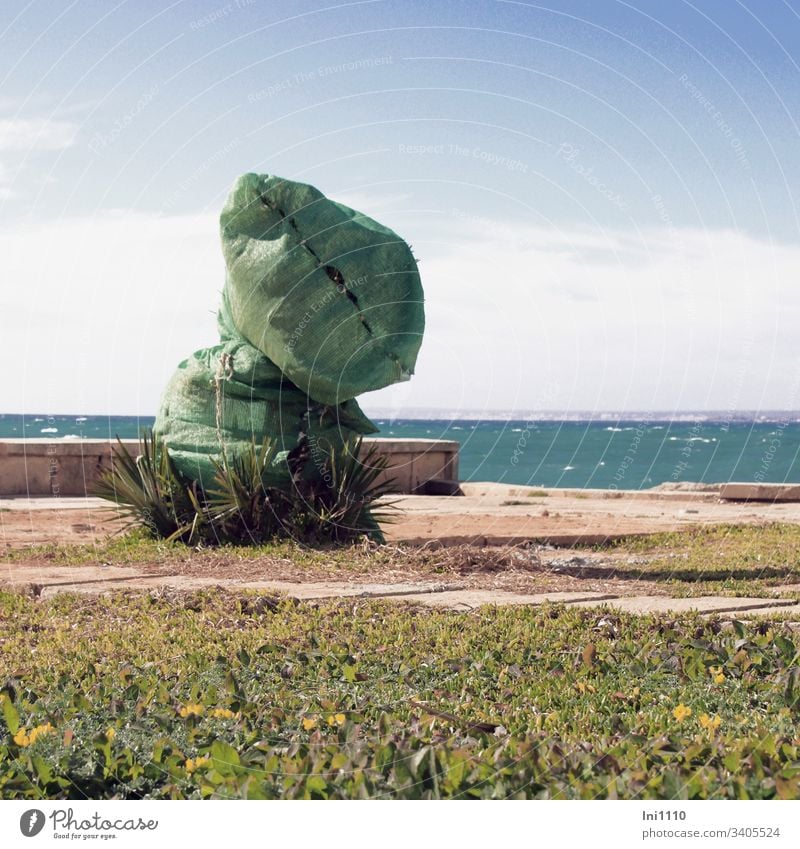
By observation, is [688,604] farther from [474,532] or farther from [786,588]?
[474,532]

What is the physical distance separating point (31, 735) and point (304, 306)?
485 cm

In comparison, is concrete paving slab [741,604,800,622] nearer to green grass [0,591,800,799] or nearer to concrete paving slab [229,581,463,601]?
green grass [0,591,800,799]

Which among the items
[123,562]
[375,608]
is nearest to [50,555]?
[123,562]

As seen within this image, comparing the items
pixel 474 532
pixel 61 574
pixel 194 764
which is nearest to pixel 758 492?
pixel 474 532

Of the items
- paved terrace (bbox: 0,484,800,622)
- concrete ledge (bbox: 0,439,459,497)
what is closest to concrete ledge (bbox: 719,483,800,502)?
paved terrace (bbox: 0,484,800,622)

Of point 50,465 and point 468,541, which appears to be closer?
point 468,541

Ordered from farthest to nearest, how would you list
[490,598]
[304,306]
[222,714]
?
1. [304,306]
2. [490,598]
3. [222,714]

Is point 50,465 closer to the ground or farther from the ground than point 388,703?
farther from the ground

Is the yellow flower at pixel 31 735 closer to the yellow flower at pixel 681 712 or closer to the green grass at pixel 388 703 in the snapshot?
the green grass at pixel 388 703

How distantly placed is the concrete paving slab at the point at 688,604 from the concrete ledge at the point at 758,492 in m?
9.08

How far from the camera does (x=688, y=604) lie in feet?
20.0

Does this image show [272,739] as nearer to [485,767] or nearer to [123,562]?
[485,767]

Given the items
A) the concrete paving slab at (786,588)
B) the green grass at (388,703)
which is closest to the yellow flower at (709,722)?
the green grass at (388,703)

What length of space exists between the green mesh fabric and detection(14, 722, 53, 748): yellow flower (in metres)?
4.72
